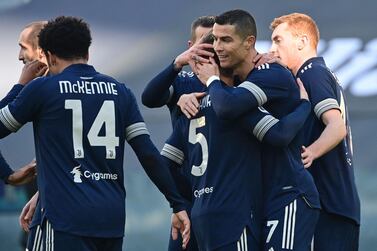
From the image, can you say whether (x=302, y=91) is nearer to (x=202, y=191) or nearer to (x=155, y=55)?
(x=202, y=191)

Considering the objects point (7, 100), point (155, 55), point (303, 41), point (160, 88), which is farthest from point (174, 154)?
point (155, 55)

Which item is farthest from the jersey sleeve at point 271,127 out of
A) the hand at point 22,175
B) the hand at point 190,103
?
the hand at point 22,175

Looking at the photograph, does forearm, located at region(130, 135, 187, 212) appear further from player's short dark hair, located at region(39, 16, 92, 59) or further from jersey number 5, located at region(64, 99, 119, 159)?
player's short dark hair, located at region(39, 16, 92, 59)

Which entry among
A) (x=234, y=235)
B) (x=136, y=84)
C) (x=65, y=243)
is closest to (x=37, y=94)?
(x=65, y=243)

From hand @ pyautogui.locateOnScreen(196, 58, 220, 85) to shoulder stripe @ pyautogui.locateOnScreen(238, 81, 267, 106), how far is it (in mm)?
195

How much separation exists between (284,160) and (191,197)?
792 mm

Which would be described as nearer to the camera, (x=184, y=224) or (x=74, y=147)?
(x=74, y=147)

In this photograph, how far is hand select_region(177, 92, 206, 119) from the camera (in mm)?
6145

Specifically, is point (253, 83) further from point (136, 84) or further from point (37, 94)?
point (136, 84)

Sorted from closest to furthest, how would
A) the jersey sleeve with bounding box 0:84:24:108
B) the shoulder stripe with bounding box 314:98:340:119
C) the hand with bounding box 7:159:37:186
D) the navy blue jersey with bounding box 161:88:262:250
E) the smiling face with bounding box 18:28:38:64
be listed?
the navy blue jersey with bounding box 161:88:262:250
the jersey sleeve with bounding box 0:84:24:108
the hand with bounding box 7:159:37:186
the shoulder stripe with bounding box 314:98:340:119
the smiling face with bounding box 18:28:38:64

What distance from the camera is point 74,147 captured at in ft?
19.1

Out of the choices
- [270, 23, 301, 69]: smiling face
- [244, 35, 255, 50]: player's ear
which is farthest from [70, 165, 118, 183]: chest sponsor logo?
[270, 23, 301, 69]: smiling face

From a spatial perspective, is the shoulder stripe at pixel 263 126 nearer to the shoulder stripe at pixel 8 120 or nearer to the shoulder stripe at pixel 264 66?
the shoulder stripe at pixel 264 66

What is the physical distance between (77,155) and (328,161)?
159cm
